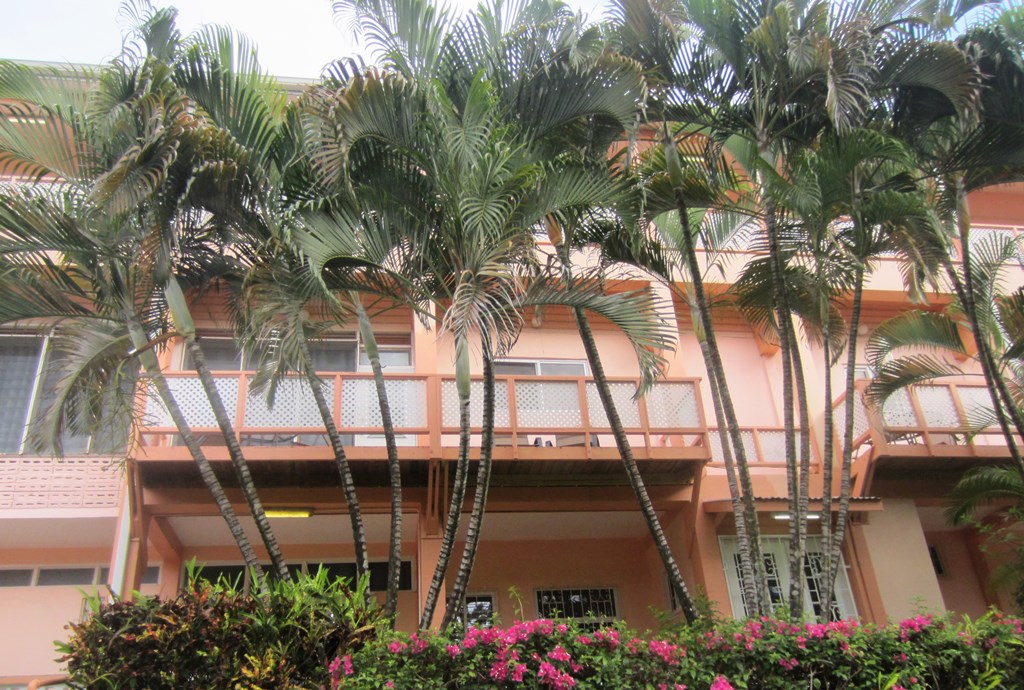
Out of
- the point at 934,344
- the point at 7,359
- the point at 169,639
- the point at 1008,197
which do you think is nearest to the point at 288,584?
the point at 169,639

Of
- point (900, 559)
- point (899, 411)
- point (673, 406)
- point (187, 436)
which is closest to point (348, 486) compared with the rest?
point (187, 436)

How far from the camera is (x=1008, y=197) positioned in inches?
620

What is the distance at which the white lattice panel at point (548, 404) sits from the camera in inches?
398

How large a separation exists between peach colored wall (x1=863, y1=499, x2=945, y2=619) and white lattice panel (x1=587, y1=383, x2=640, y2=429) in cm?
347

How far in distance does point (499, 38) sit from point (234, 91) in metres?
2.36

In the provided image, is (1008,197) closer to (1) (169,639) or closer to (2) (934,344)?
→ (2) (934,344)

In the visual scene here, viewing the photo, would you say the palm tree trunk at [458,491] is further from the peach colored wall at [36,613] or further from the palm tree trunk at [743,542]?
the peach colored wall at [36,613]

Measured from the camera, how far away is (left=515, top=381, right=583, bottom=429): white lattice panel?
10.1m

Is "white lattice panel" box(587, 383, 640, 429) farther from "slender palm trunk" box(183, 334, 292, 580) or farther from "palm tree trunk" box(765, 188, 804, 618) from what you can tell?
"slender palm trunk" box(183, 334, 292, 580)

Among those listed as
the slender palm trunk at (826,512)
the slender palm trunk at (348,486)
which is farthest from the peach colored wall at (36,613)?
the slender palm trunk at (826,512)

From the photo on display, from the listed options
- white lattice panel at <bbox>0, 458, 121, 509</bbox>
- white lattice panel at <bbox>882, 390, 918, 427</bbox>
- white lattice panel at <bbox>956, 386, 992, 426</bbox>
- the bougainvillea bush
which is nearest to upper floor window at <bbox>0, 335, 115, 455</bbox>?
white lattice panel at <bbox>0, 458, 121, 509</bbox>

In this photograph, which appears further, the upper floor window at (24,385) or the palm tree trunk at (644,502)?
the upper floor window at (24,385)

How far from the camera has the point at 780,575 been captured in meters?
10.5

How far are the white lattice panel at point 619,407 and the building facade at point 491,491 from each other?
1.1 inches
